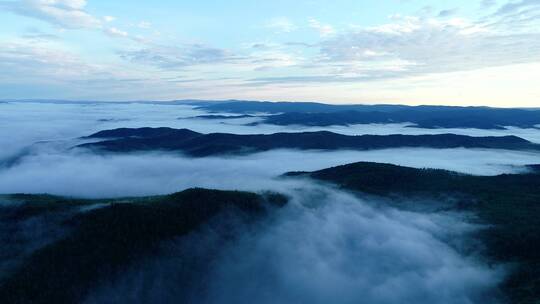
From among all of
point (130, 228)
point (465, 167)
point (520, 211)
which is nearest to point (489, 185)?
point (520, 211)

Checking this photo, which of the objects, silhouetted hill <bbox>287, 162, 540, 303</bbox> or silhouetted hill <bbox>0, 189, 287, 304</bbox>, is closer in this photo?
silhouetted hill <bbox>0, 189, 287, 304</bbox>

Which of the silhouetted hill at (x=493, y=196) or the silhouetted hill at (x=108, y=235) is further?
the silhouetted hill at (x=493, y=196)

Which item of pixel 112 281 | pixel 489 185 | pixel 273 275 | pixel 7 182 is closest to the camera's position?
pixel 112 281

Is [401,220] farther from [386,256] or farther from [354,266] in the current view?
[354,266]

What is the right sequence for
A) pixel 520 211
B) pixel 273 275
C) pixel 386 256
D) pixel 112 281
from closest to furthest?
1. pixel 112 281
2. pixel 273 275
3. pixel 386 256
4. pixel 520 211
